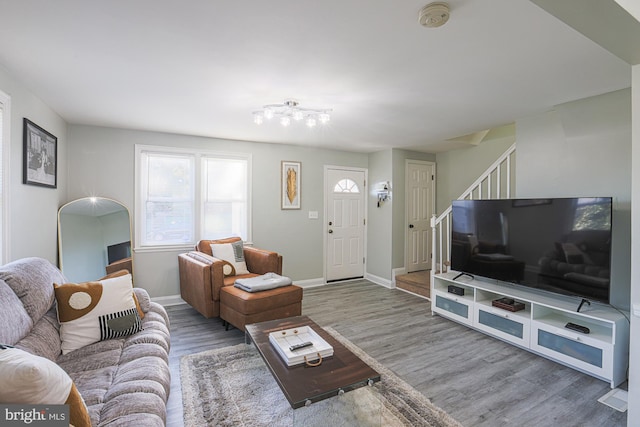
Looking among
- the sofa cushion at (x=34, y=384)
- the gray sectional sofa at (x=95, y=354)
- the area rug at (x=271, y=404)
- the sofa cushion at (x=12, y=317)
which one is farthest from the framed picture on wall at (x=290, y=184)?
the sofa cushion at (x=34, y=384)

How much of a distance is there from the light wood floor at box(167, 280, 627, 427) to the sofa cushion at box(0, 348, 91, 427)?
3.27ft

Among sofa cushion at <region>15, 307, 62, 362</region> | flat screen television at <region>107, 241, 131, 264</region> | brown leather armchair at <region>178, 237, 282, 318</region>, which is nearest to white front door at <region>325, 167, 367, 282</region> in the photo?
brown leather armchair at <region>178, 237, 282, 318</region>

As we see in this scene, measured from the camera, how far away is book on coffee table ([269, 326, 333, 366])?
1.82 m

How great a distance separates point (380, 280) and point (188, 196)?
134 inches

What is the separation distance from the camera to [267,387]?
7.32 ft

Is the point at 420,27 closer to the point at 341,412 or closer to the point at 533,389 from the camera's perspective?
the point at 341,412

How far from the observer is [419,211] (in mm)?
5457

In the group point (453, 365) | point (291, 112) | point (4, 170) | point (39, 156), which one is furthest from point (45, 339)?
point (453, 365)

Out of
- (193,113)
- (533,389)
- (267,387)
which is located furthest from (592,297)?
(193,113)

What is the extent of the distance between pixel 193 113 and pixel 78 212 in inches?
72.6

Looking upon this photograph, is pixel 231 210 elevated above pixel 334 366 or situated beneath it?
elevated above

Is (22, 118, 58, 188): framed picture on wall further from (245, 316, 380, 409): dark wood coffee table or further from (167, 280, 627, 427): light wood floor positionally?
(245, 316, 380, 409): dark wood coffee table

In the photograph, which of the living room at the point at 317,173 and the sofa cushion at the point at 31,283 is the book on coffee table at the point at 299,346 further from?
the living room at the point at 317,173

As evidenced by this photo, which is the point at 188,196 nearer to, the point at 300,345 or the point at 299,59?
the point at 299,59
